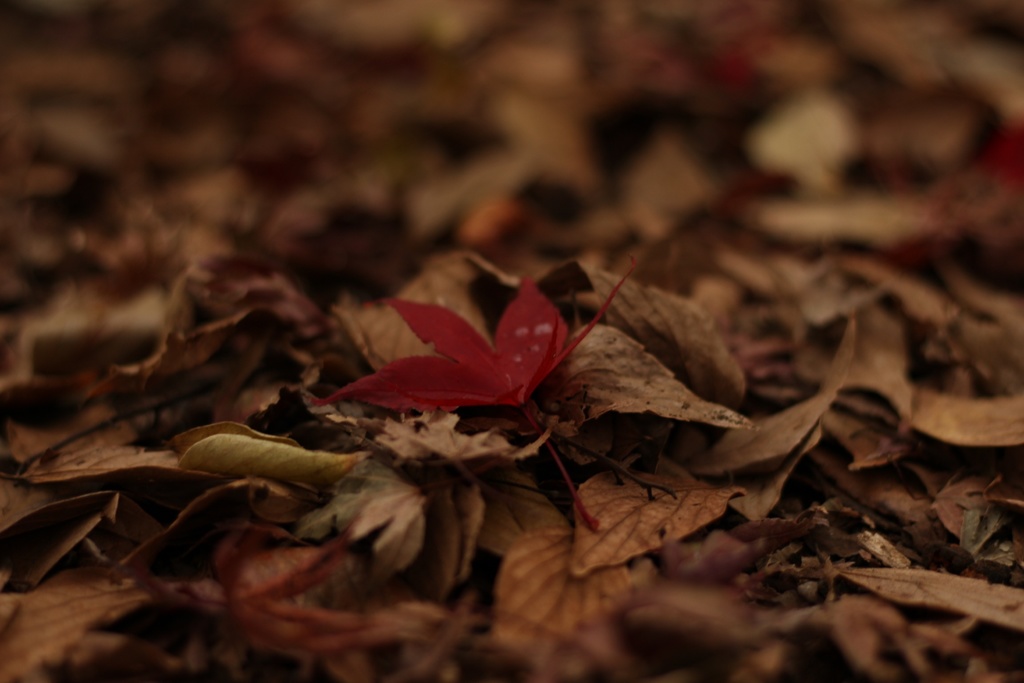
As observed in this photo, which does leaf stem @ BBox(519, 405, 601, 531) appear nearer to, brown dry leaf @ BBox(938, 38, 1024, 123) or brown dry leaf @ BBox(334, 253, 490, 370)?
brown dry leaf @ BBox(334, 253, 490, 370)

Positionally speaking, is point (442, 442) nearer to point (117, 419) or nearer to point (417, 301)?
point (417, 301)

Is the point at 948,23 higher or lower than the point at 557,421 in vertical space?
higher

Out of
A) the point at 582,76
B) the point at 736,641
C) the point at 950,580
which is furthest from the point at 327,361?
the point at 582,76

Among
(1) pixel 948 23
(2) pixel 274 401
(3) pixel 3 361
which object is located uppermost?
(1) pixel 948 23

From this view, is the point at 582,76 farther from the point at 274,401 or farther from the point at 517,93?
the point at 274,401

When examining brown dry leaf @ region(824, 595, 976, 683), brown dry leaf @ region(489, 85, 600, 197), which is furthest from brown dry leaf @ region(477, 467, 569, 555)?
brown dry leaf @ region(489, 85, 600, 197)

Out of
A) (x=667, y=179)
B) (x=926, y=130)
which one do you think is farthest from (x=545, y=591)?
(x=926, y=130)

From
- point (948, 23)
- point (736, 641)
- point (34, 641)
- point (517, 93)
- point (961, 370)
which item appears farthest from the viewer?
point (948, 23)

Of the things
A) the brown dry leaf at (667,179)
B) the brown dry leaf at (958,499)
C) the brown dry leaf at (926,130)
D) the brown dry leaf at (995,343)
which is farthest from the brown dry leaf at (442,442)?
the brown dry leaf at (926,130)
